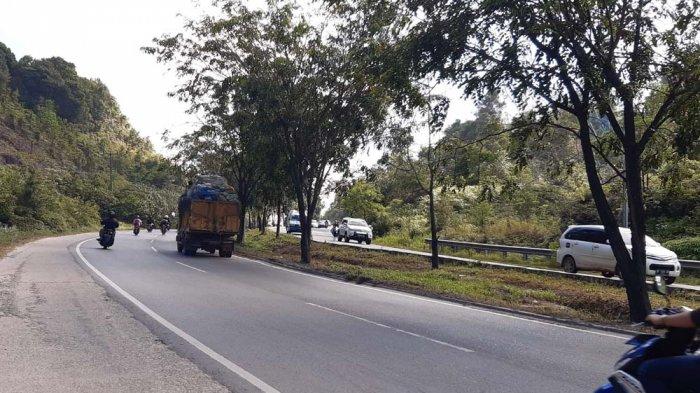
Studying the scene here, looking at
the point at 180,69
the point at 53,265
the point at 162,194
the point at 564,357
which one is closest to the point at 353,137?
the point at 180,69

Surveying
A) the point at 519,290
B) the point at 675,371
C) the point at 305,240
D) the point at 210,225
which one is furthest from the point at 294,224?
the point at 675,371

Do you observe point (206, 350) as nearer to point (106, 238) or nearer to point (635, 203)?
point (635, 203)

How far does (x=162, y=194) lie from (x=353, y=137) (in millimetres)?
65884

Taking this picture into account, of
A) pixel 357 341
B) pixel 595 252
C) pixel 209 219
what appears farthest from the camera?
pixel 209 219

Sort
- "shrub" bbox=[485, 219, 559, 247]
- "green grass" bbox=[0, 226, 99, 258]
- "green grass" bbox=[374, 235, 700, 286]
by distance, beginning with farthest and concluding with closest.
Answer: "shrub" bbox=[485, 219, 559, 247] < "green grass" bbox=[0, 226, 99, 258] < "green grass" bbox=[374, 235, 700, 286]

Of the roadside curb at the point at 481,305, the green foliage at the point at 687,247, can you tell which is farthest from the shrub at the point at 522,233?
the roadside curb at the point at 481,305

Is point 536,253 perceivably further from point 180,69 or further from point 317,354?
point 317,354

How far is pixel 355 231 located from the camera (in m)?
45.4

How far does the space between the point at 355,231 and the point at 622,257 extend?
32.5m

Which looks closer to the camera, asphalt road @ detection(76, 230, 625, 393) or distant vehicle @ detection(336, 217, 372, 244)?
asphalt road @ detection(76, 230, 625, 393)

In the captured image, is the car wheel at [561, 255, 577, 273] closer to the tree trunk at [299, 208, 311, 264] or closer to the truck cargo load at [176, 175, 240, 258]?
the tree trunk at [299, 208, 311, 264]

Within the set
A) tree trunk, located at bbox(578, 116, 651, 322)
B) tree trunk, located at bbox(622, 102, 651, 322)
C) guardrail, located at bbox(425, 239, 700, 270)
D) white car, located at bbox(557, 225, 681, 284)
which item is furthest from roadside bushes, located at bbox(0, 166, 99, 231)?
tree trunk, located at bbox(622, 102, 651, 322)

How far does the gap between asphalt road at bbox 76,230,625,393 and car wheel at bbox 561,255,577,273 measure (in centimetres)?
941

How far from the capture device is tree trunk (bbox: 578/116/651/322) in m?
12.8
